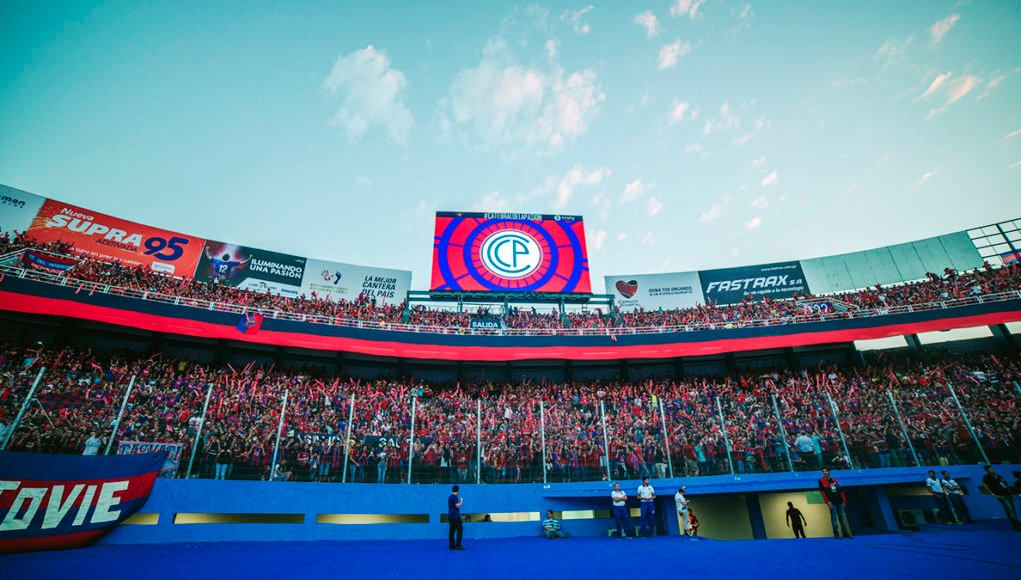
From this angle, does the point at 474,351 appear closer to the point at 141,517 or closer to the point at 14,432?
the point at 141,517

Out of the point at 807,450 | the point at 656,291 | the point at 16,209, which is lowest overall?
the point at 807,450

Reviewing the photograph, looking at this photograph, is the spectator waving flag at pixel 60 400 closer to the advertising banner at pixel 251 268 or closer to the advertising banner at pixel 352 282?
the advertising banner at pixel 251 268

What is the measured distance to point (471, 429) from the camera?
619 inches

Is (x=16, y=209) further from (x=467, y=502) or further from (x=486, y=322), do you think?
(x=467, y=502)

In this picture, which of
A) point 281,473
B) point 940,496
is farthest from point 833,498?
point 281,473

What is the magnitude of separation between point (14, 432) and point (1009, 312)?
124ft

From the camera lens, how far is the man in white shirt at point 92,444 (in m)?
11.3

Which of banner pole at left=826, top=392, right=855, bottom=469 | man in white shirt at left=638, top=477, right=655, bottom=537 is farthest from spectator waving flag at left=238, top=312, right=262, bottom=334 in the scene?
banner pole at left=826, top=392, right=855, bottom=469


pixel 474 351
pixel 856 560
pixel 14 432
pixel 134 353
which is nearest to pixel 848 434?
pixel 856 560

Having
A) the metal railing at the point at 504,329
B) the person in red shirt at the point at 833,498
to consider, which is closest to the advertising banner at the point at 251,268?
the metal railing at the point at 504,329

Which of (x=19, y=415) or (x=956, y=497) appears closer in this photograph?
(x=19, y=415)

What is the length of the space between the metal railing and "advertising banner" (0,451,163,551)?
37.5 feet

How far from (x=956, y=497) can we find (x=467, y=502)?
1528 centimetres

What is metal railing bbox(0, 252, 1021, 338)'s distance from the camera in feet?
64.7
